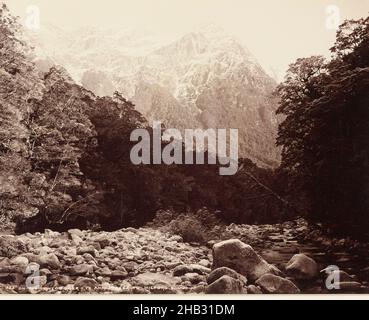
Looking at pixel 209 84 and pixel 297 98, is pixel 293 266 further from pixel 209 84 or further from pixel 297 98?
pixel 209 84

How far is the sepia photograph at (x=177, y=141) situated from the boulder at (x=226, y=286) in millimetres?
250

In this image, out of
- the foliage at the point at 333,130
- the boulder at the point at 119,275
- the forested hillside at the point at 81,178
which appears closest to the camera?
the boulder at the point at 119,275

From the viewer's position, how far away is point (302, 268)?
6996 millimetres

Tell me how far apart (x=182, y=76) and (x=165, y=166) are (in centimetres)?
148

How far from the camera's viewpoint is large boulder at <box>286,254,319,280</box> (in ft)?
23.0

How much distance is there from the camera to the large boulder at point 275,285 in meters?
6.95

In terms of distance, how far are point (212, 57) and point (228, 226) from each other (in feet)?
8.89

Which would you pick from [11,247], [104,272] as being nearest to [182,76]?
[104,272]

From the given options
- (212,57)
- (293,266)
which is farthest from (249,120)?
(293,266)

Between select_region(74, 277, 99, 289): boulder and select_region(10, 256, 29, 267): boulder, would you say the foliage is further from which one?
select_region(10, 256, 29, 267): boulder

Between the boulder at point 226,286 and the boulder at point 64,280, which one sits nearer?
the boulder at point 226,286

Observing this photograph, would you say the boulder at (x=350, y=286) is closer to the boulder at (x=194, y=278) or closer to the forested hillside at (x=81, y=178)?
the forested hillside at (x=81, y=178)

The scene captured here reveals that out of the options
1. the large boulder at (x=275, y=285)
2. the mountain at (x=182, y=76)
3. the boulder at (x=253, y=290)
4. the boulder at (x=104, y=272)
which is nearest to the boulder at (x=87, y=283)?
the boulder at (x=104, y=272)

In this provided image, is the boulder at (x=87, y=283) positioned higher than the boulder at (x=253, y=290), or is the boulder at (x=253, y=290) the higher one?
the boulder at (x=87, y=283)
